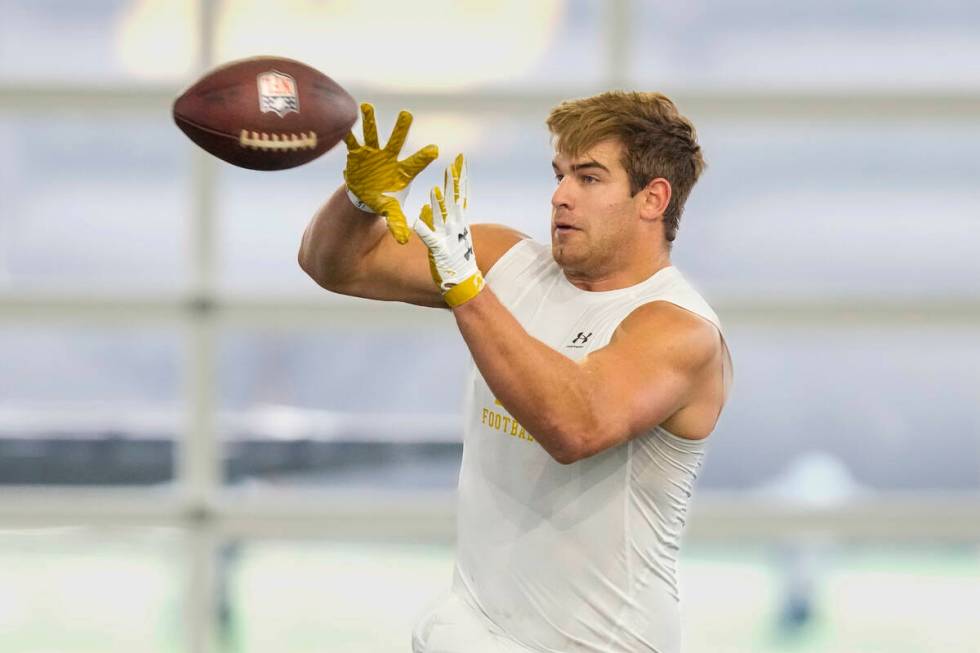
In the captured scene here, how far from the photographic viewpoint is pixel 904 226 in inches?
188

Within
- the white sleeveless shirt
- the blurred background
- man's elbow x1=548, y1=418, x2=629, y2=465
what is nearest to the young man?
the white sleeveless shirt

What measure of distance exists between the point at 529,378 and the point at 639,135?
22.3 inches

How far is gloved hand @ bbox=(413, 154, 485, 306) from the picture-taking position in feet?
7.19

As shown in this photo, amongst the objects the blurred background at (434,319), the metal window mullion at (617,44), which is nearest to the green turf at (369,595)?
the blurred background at (434,319)

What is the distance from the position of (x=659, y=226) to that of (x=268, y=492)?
2512 mm

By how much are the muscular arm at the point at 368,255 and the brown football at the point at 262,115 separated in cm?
11

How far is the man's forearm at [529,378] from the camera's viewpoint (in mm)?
2158

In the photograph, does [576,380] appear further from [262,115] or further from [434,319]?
[434,319]

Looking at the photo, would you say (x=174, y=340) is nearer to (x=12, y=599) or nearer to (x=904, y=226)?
(x=12, y=599)

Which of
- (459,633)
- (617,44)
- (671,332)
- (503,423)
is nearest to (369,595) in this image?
(617,44)

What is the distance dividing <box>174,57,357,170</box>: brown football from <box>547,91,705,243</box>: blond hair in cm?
42

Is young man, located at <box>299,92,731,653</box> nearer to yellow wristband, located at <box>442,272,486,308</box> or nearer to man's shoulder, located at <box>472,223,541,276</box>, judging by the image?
man's shoulder, located at <box>472,223,541,276</box>

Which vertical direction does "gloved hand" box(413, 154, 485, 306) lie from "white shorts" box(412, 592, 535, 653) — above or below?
above

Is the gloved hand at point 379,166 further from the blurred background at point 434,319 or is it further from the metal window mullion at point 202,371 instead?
the metal window mullion at point 202,371
